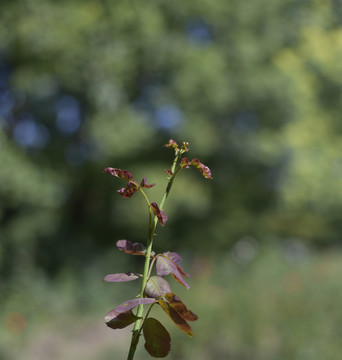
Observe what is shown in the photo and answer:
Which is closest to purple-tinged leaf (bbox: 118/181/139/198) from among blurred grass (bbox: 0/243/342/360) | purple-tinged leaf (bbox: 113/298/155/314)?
purple-tinged leaf (bbox: 113/298/155/314)

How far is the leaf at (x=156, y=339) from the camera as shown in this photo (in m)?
0.62

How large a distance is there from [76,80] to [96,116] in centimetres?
110

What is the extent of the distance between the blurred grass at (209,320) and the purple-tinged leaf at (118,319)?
455cm

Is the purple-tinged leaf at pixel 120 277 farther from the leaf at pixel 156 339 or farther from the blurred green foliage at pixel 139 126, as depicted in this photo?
the blurred green foliage at pixel 139 126

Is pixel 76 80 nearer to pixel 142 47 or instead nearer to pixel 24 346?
pixel 142 47

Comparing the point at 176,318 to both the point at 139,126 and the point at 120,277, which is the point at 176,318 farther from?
the point at 139,126

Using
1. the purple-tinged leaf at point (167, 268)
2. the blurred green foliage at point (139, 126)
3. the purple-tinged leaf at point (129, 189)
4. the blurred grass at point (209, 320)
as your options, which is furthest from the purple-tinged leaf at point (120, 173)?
the blurred green foliage at point (139, 126)

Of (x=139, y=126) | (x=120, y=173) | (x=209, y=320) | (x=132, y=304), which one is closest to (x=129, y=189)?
(x=120, y=173)

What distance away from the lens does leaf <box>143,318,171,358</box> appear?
0.62 m

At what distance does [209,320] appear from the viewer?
6.16m

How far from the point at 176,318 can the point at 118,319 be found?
0.23 feet

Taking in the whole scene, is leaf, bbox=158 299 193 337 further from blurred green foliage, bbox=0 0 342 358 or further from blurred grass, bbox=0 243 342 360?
blurred green foliage, bbox=0 0 342 358

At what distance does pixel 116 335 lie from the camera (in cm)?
788

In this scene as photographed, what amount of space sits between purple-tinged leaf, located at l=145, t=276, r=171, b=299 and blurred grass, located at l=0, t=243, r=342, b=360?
453 centimetres
